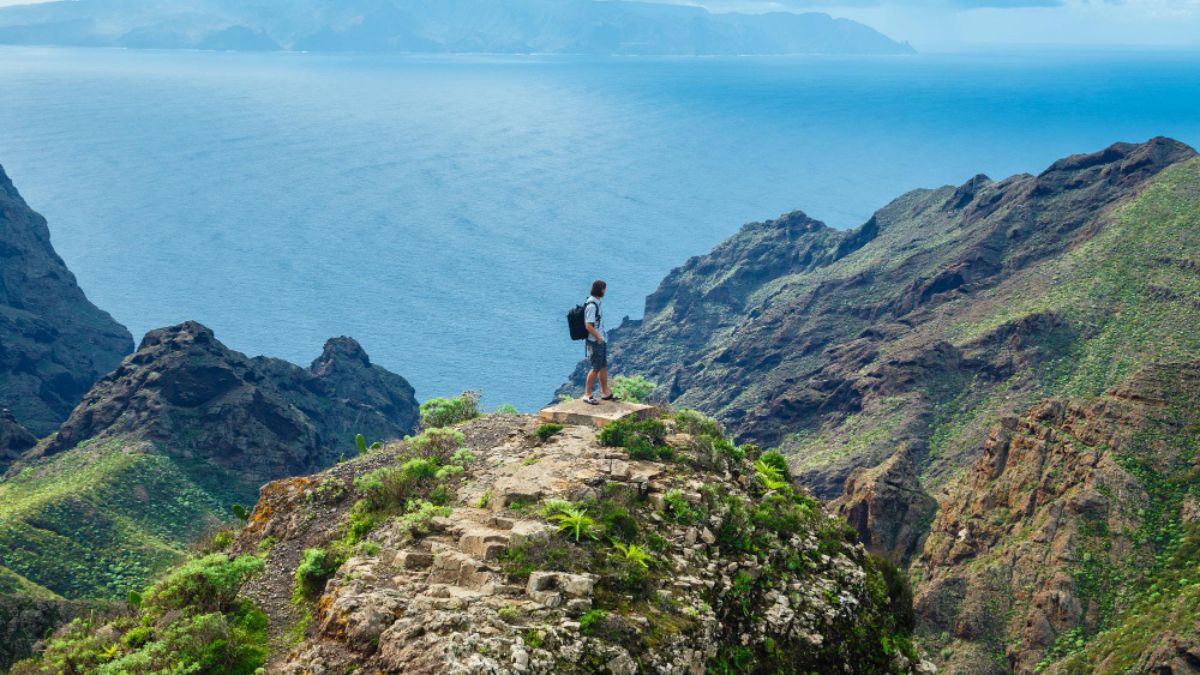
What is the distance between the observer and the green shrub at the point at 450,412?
1182 inches

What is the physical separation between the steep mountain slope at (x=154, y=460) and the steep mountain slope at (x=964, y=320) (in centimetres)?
4870

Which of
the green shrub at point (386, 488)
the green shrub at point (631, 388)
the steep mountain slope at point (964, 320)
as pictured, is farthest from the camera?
the steep mountain slope at point (964, 320)

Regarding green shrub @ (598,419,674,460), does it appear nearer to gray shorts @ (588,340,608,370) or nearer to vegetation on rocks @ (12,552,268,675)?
gray shorts @ (588,340,608,370)

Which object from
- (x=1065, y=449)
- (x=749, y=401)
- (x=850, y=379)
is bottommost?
(x=749, y=401)

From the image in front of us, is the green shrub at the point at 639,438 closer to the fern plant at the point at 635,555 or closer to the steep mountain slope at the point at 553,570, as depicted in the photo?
the steep mountain slope at the point at 553,570

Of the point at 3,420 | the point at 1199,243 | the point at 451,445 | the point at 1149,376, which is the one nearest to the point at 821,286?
the point at 1199,243

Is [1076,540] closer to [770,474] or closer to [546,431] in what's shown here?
[770,474]

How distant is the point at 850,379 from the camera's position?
120m

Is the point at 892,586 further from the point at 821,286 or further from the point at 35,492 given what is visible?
the point at 821,286

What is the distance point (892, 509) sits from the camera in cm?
7675

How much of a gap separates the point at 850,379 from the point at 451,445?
97.8 meters

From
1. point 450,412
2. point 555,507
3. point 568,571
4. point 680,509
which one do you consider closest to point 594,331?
point 450,412

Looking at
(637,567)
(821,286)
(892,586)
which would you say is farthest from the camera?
(821,286)

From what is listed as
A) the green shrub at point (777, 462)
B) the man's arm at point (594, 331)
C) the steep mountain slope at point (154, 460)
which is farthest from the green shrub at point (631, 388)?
the steep mountain slope at point (154, 460)
